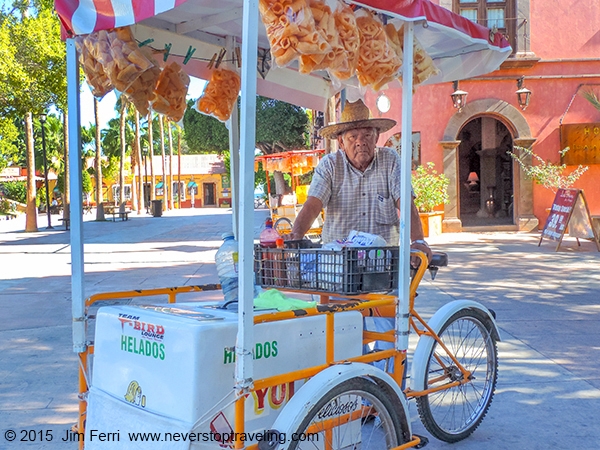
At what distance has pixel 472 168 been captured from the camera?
25.8 meters

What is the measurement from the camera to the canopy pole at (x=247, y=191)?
2348 mm

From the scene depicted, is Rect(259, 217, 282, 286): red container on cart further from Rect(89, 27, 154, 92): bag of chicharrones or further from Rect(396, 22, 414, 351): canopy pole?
Rect(89, 27, 154, 92): bag of chicharrones

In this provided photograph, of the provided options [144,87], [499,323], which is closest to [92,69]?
[144,87]

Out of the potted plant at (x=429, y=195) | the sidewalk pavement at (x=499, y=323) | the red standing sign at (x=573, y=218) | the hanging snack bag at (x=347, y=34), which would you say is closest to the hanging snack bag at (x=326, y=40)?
the hanging snack bag at (x=347, y=34)

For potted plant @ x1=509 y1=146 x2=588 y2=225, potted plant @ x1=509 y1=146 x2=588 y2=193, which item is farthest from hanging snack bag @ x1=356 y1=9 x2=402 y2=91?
potted plant @ x1=509 y1=146 x2=588 y2=193

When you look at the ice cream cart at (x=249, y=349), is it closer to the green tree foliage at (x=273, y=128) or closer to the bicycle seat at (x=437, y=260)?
the bicycle seat at (x=437, y=260)

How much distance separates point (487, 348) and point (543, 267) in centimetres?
727

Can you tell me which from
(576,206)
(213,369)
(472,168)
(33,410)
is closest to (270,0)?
(213,369)

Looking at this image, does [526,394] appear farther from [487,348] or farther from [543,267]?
[543,267]

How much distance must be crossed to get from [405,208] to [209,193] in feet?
224

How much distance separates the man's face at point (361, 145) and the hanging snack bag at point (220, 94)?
76 cm

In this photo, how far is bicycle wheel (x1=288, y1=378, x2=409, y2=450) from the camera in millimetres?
2699

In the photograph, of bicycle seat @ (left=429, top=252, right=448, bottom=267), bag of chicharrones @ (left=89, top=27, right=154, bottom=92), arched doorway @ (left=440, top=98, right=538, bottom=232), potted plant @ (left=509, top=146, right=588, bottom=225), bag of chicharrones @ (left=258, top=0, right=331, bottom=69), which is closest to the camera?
bag of chicharrones @ (left=258, top=0, right=331, bottom=69)

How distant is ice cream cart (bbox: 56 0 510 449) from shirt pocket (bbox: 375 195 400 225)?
62 centimetres
